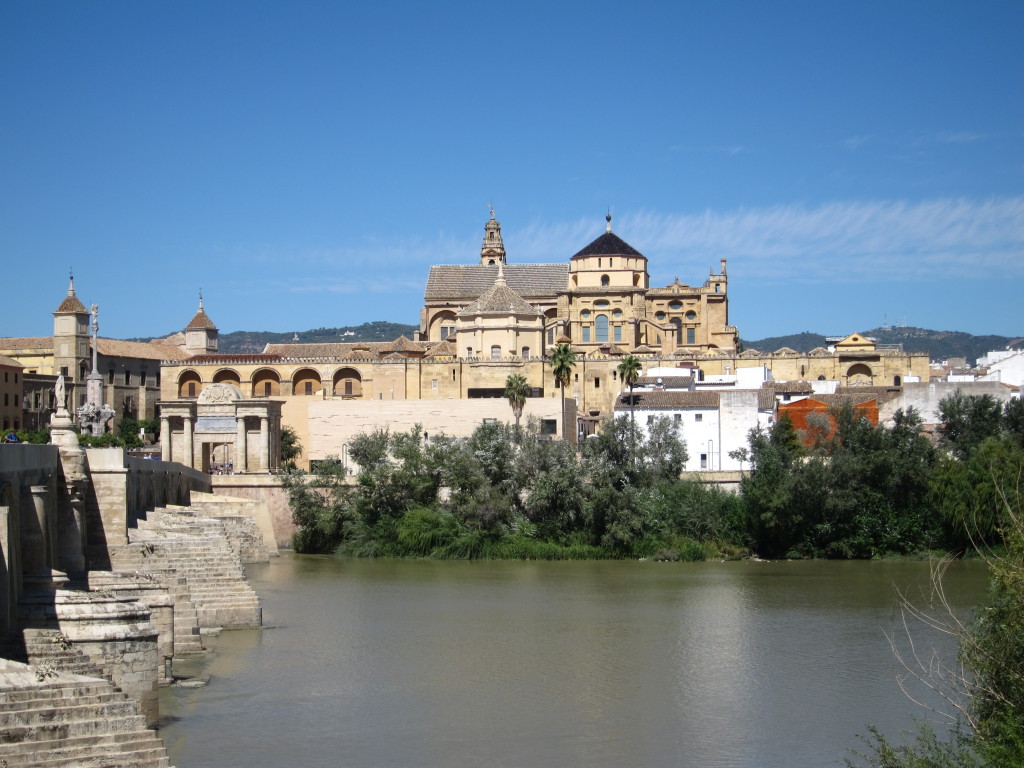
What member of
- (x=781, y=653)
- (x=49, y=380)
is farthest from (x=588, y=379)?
(x=781, y=653)

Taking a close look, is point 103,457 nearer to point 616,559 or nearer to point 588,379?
point 616,559

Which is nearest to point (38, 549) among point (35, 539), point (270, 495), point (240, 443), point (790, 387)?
point (35, 539)

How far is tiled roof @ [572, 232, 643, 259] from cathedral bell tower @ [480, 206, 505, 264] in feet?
24.1

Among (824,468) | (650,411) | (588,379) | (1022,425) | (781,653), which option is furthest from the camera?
(588,379)

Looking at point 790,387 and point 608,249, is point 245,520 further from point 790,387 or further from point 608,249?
point 608,249

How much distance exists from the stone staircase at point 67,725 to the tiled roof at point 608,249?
2117 inches

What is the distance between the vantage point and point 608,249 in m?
66.1

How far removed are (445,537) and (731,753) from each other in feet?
69.9

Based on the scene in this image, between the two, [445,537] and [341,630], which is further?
[445,537]

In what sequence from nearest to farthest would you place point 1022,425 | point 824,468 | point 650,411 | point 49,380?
1. point 824,468
2. point 1022,425
3. point 650,411
4. point 49,380

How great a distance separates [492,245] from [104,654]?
59.5m

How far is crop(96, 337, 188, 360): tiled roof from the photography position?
70750 millimetres

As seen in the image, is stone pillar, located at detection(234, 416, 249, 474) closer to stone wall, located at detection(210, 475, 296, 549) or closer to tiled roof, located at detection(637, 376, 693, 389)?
stone wall, located at detection(210, 475, 296, 549)

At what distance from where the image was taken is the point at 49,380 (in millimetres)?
70000
